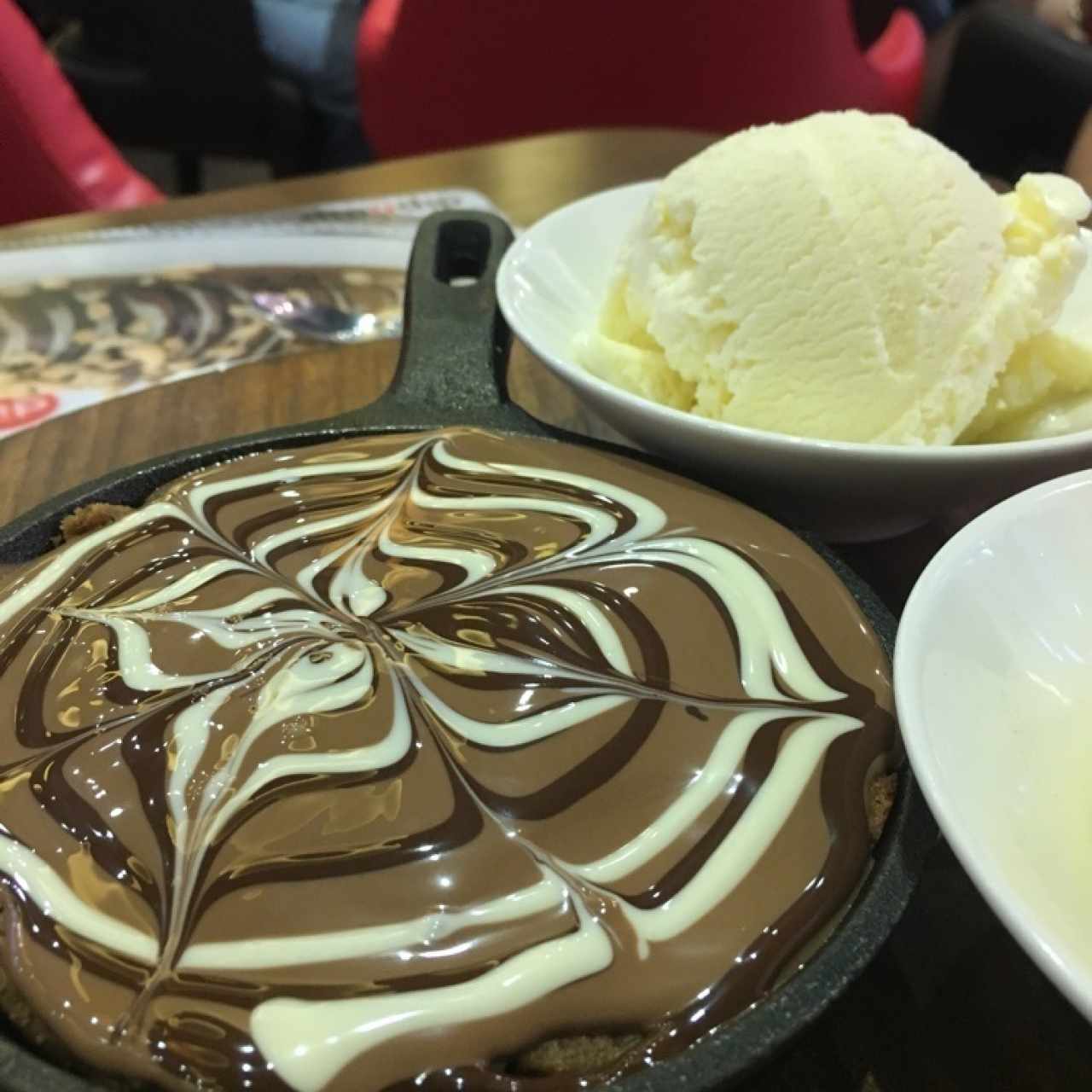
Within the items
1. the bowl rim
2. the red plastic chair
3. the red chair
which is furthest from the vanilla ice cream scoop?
the red plastic chair

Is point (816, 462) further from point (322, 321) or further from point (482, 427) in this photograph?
point (322, 321)

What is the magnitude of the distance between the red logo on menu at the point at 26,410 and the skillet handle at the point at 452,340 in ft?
1.38

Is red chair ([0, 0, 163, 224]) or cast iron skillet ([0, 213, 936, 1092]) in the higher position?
cast iron skillet ([0, 213, 936, 1092])

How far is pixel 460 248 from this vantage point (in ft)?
3.28

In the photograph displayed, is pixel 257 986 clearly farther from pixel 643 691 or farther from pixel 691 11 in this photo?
pixel 691 11

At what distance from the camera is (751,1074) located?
15.8 inches

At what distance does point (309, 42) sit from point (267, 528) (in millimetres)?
2440

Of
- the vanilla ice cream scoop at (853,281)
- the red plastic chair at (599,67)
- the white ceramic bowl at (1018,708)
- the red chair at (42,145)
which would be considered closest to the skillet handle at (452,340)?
the vanilla ice cream scoop at (853,281)

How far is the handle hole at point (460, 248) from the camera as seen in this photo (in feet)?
3.24

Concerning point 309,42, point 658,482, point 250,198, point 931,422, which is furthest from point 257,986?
point 309,42

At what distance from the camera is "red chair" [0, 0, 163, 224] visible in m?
1.58

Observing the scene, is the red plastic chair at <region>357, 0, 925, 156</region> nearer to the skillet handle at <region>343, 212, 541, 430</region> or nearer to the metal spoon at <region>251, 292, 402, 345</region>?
the metal spoon at <region>251, 292, 402, 345</region>

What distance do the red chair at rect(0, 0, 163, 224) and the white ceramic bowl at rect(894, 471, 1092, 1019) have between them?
1453mm

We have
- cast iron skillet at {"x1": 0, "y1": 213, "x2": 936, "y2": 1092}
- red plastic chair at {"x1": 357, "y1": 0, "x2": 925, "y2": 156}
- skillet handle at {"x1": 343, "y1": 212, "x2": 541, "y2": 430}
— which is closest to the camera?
cast iron skillet at {"x1": 0, "y1": 213, "x2": 936, "y2": 1092}
